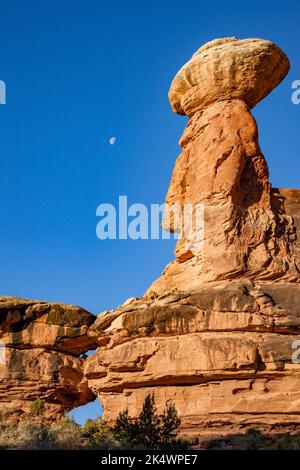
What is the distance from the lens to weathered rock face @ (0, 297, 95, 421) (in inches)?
1292

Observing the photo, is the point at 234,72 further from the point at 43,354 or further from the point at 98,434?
the point at 98,434

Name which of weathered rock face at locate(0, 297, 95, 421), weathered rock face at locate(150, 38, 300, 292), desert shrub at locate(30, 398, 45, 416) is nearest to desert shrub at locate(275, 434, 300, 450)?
weathered rock face at locate(150, 38, 300, 292)

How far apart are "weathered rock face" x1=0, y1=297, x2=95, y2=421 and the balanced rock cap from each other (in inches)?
452

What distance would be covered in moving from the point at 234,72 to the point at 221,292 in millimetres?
10781

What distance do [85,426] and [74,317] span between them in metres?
7.17

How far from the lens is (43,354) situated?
109 ft

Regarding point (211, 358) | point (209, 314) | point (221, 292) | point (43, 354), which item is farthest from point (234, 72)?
point (43, 354)

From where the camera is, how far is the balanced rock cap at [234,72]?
32188 millimetres

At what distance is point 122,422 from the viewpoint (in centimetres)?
2308

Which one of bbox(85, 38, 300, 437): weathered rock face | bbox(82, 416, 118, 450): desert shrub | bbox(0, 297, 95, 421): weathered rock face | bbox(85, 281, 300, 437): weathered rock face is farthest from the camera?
bbox(0, 297, 95, 421): weathered rock face

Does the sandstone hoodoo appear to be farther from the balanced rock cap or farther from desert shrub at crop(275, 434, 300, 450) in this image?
desert shrub at crop(275, 434, 300, 450)

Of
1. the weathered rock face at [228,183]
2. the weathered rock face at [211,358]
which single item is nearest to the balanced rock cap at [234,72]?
the weathered rock face at [228,183]
